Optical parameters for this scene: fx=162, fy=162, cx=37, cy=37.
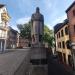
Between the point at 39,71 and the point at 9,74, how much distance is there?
145 inches

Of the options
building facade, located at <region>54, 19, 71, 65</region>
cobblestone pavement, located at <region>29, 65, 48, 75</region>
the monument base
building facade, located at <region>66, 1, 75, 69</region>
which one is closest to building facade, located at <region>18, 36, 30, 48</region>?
building facade, located at <region>54, 19, 71, 65</region>

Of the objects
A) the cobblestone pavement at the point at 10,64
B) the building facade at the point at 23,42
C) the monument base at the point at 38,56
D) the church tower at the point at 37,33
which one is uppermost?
the building facade at the point at 23,42

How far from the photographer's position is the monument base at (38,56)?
1109cm

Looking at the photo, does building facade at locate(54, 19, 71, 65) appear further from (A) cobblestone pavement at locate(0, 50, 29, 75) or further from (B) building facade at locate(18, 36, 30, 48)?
(B) building facade at locate(18, 36, 30, 48)

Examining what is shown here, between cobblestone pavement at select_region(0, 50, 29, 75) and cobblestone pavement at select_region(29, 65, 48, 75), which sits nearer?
cobblestone pavement at select_region(29, 65, 48, 75)

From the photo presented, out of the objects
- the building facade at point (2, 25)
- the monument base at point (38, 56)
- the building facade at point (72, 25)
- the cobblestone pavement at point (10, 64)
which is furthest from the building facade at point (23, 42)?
the monument base at point (38, 56)

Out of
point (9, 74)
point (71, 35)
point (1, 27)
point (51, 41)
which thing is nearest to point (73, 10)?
point (71, 35)

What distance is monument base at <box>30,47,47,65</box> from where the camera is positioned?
11.1 meters

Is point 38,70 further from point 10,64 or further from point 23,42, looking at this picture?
point 23,42

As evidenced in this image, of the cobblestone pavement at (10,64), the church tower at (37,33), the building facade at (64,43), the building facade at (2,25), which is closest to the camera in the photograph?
the church tower at (37,33)

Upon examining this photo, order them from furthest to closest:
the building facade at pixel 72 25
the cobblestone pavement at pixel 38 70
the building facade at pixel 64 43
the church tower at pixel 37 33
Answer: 1. the building facade at pixel 64 43
2. the building facade at pixel 72 25
3. the church tower at pixel 37 33
4. the cobblestone pavement at pixel 38 70

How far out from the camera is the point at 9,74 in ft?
43.0

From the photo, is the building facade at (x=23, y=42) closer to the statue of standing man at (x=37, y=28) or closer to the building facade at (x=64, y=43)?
the building facade at (x=64, y=43)

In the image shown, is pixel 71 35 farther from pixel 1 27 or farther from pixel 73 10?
pixel 1 27
